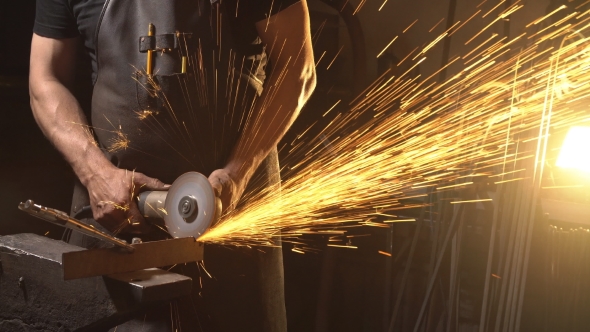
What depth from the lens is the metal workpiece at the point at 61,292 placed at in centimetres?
130

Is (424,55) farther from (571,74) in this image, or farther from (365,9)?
(571,74)

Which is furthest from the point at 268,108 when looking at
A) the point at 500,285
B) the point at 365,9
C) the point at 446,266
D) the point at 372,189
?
the point at 365,9

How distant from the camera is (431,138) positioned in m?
3.41

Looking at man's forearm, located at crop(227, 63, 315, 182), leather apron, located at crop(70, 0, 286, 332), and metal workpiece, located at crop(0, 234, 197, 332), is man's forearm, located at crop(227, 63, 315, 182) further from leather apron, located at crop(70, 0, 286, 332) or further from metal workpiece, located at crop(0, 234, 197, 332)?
metal workpiece, located at crop(0, 234, 197, 332)

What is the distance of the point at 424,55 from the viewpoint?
401cm

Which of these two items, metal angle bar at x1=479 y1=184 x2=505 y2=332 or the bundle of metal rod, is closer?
metal angle bar at x1=479 y1=184 x2=505 y2=332

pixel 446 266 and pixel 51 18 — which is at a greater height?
pixel 51 18

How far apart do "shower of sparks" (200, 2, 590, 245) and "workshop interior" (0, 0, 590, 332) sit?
0.01 meters

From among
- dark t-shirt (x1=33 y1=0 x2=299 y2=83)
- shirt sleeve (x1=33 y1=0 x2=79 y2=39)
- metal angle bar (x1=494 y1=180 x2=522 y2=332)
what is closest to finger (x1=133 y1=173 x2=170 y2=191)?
dark t-shirt (x1=33 y1=0 x2=299 y2=83)

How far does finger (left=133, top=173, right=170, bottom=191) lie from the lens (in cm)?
173

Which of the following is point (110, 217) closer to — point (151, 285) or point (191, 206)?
point (191, 206)

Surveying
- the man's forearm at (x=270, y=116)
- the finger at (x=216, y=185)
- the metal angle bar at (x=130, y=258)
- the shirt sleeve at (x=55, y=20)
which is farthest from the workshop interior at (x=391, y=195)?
the shirt sleeve at (x=55, y=20)

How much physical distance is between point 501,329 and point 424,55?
2.03 m

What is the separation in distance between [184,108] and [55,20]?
57 cm
